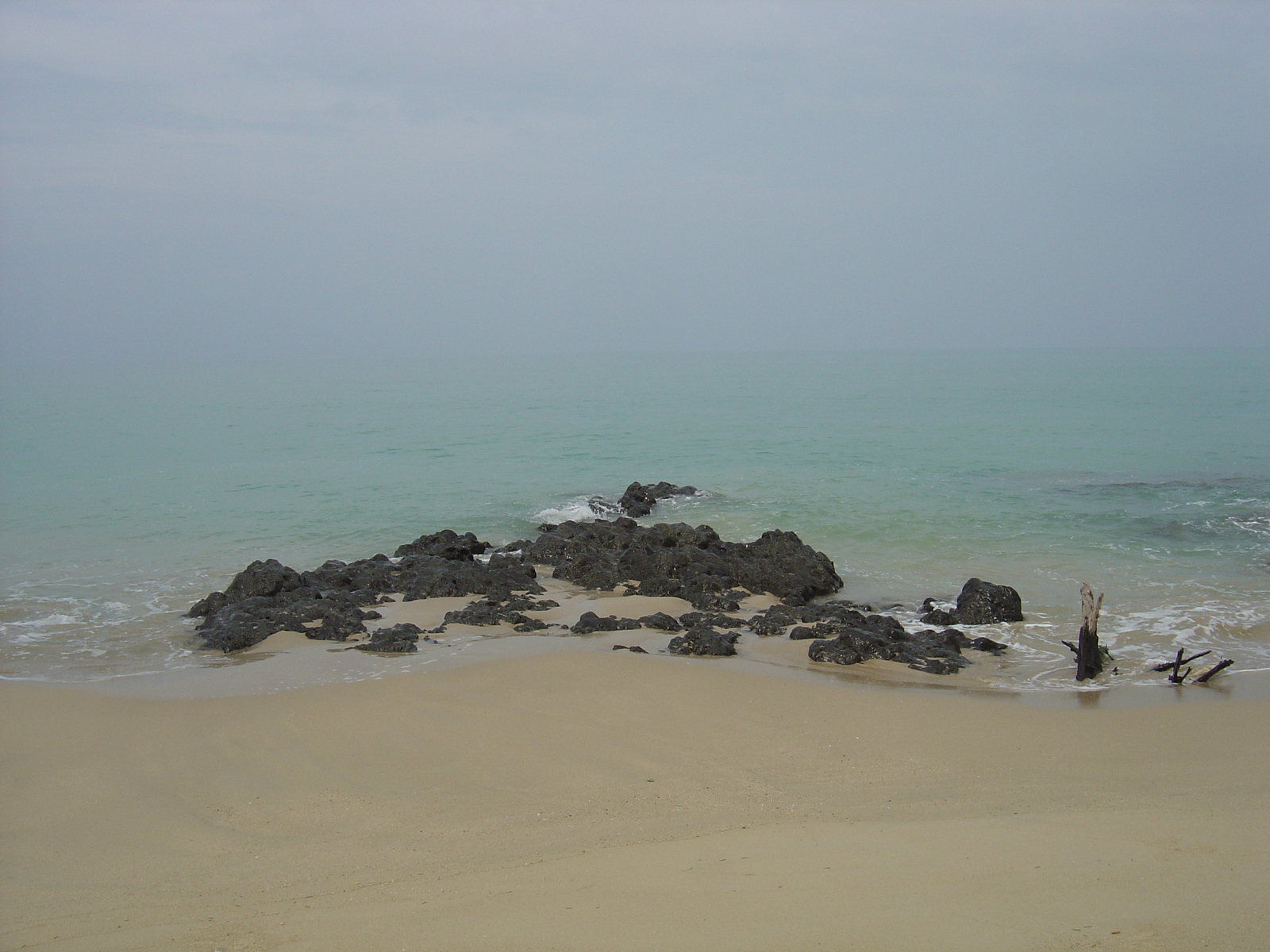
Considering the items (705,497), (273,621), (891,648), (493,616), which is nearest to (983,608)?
(891,648)

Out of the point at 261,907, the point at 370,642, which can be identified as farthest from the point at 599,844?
the point at 370,642

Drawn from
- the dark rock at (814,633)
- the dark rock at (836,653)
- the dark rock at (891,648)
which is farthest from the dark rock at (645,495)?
the dark rock at (836,653)

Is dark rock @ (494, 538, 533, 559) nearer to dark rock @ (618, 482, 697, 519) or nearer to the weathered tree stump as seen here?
dark rock @ (618, 482, 697, 519)

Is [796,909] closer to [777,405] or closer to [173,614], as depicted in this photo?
→ [173,614]

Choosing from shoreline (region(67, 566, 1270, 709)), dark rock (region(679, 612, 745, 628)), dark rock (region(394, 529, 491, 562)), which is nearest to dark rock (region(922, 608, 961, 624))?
shoreline (region(67, 566, 1270, 709))

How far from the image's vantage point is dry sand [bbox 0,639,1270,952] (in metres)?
4.15

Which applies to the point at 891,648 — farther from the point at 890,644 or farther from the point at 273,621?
the point at 273,621

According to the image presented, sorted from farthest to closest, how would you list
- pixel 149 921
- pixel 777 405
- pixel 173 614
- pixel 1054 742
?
1. pixel 777 405
2. pixel 173 614
3. pixel 1054 742
4. pixel 149 921

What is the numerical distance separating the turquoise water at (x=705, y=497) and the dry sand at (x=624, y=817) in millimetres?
2736

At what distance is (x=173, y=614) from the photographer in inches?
488

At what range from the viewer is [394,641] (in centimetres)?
997

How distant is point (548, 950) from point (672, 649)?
Answer: 19.6 feet

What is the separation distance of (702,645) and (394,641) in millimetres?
3420

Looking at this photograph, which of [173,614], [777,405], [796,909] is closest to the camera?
[796,909]
